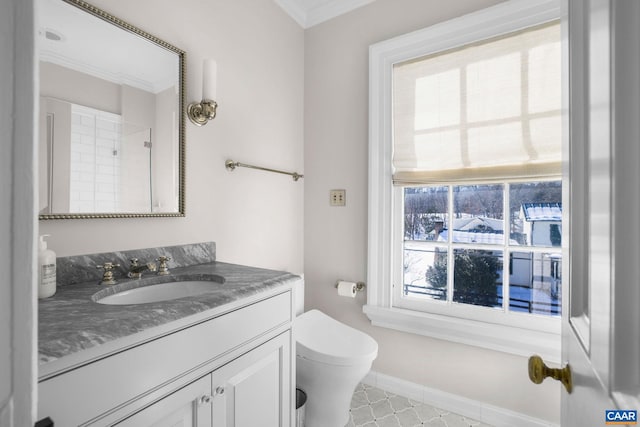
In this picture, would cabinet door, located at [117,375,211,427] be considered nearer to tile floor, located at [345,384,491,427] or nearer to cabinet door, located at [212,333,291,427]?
cabinet door, located at [212,333,291,427]

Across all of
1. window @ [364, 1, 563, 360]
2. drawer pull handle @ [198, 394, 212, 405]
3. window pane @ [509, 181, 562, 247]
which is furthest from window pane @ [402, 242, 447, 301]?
drawer pull handle @ [198, 394, 212, 405]

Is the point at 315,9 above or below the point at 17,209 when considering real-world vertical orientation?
above

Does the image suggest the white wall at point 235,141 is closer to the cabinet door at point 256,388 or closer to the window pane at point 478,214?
the cabinet door at point 256,388

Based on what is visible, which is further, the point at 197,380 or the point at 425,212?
the point at 425,212

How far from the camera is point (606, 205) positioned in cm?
38

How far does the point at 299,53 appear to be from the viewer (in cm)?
217

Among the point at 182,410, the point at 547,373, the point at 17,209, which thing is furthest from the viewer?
the point at 182,410

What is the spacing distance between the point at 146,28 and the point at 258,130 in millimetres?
712

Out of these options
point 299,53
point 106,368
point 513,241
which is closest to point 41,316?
point 106,368

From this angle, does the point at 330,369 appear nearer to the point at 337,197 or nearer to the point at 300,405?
the point at 300,405

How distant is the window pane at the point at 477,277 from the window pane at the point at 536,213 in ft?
0.54

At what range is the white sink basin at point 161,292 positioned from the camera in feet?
3.45

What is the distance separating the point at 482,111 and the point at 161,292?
5.69ft

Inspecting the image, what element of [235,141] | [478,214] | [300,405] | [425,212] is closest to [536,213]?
[478,214]
